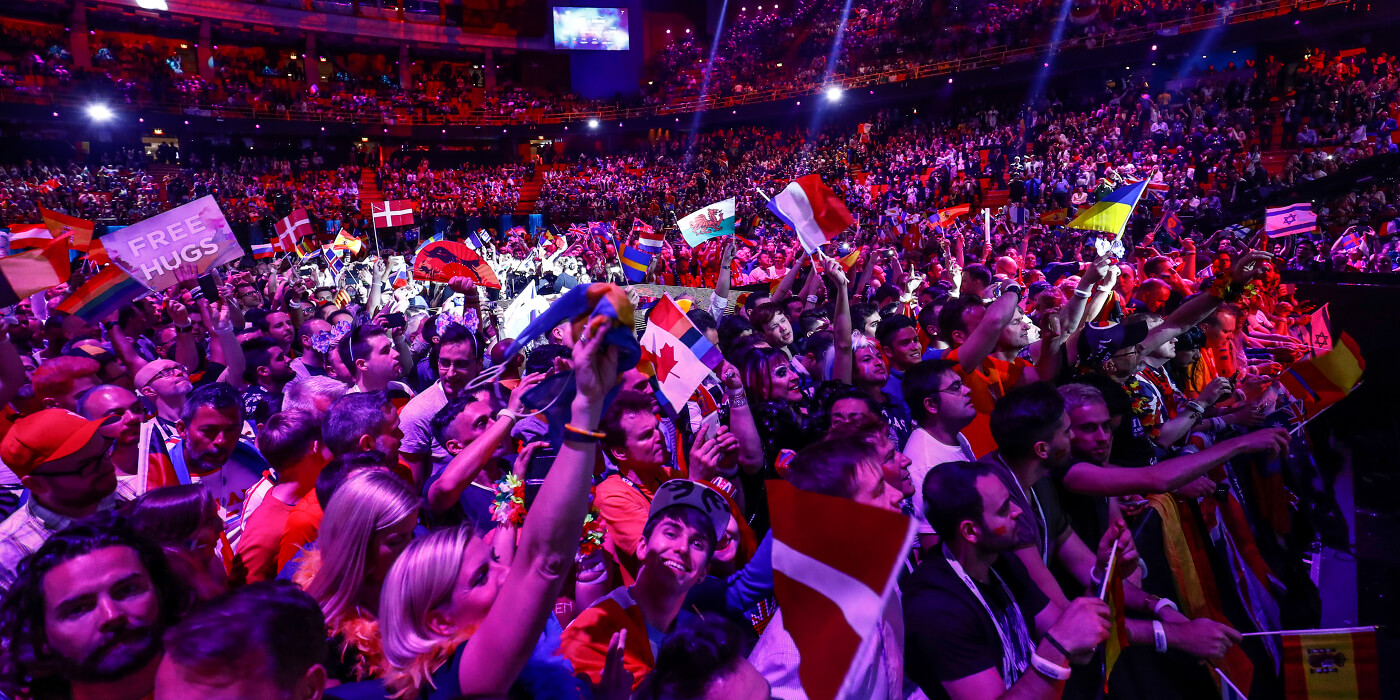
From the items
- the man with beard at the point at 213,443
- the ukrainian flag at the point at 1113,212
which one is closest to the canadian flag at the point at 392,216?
the man with beard at the point at 213,443

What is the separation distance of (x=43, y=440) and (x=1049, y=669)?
10.0ft

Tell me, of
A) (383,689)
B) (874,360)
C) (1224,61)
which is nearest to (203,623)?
(383,689)

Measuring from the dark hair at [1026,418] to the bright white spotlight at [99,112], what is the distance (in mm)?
34772

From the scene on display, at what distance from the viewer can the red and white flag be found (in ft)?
4.87

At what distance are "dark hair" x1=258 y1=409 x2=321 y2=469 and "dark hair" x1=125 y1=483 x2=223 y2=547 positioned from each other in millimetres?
798

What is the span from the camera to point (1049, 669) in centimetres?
197

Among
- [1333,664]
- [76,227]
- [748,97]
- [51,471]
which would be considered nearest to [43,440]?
[51,471]

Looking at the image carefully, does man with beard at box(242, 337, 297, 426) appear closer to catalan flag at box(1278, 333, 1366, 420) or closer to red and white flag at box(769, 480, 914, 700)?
red and white flag at box(769, 480, 914, 700)

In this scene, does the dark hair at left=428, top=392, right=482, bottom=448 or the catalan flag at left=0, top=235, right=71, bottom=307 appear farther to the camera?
the catalan flag at left=0, top=235, right=71, bottom=307

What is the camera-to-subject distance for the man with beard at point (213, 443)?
343 centimetres

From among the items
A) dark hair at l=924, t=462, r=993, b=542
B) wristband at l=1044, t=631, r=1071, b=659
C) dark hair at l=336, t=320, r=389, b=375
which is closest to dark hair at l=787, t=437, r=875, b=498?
dark hair at l=924, t=462, r=993, b=542

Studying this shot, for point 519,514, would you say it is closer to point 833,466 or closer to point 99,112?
point 833,466

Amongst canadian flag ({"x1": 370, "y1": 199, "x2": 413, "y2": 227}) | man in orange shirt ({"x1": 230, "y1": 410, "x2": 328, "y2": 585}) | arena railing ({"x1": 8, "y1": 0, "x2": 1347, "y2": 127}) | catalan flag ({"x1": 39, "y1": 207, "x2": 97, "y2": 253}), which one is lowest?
man in orange shirt ({"x1": 230, "y1": 410, "x2": 328, "y2": 585})

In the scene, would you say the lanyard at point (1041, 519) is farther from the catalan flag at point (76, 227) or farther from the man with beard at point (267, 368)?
the catalan flag at point (76, 227)
